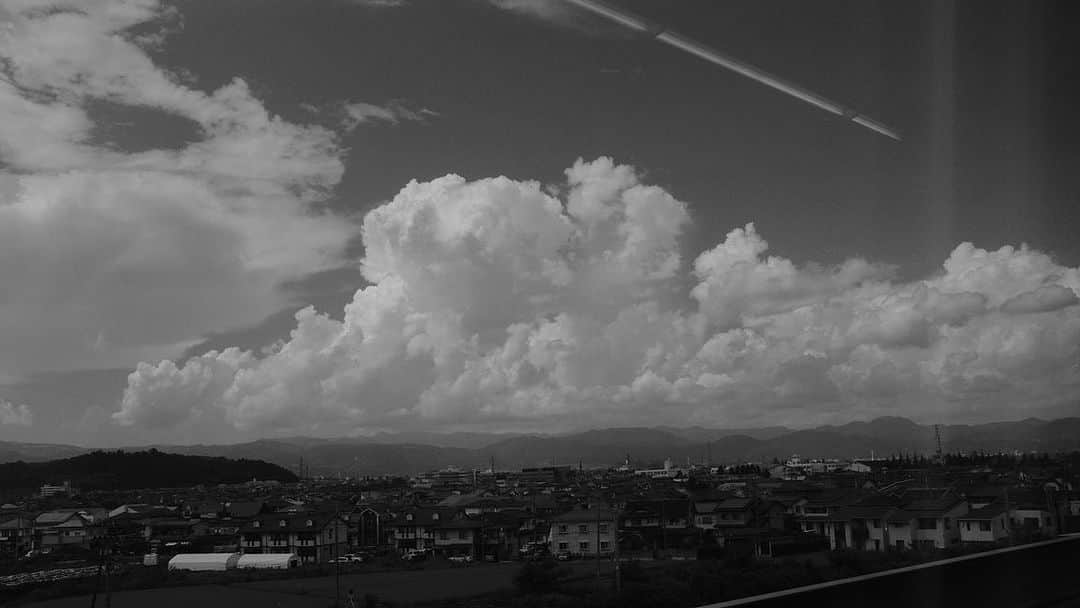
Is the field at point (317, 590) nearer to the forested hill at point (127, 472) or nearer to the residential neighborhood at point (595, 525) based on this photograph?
the residential neighborhood at point (595, 525)

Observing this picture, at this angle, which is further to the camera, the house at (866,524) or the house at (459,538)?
the house at (459,538)

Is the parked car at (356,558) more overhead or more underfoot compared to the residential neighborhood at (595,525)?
more underfoot

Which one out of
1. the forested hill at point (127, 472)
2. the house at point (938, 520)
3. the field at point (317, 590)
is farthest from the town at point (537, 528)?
the forested hill at point (127, 472)

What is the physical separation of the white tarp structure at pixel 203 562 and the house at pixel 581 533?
12134 millimetres

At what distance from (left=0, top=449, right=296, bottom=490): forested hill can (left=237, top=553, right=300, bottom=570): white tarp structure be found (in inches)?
1930

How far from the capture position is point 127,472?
79.8m

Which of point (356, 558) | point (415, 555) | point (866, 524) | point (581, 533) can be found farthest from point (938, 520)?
point (356, 558)

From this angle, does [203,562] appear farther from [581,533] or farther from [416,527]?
[581,533]

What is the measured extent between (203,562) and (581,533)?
45.8ft

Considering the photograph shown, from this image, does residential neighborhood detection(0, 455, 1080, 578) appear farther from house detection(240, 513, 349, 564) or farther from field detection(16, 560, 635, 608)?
field detection(16, 560, 635, 608)

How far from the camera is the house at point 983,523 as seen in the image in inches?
958

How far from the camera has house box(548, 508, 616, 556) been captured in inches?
1309

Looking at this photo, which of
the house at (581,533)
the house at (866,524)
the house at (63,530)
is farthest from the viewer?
the house at (63,530)

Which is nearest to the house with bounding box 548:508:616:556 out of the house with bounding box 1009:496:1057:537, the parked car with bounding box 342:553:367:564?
the parked car with bounding box 342:553:367:564
